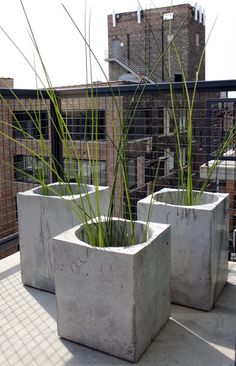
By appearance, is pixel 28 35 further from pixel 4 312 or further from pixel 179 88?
pixel 4 312

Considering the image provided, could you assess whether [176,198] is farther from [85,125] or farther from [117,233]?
[85,125]

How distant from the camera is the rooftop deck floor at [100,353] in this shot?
1567 millimetres

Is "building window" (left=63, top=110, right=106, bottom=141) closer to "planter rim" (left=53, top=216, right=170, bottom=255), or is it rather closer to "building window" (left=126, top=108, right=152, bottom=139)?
"building window" (left=126, top=108, right=152, bottom=139)

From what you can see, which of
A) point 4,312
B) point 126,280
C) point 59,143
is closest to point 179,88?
point 59,143

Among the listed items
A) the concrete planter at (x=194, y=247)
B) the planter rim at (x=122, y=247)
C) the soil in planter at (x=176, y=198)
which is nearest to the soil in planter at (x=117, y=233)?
the planter rim at (x=122, y=247)

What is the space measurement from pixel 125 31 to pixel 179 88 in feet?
61.4

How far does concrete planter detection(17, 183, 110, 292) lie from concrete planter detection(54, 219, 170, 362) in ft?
1.24

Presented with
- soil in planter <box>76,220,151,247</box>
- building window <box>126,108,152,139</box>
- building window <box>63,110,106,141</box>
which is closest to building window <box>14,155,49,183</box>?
building window <box>63,110,106,141</box>

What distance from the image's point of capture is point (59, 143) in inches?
119

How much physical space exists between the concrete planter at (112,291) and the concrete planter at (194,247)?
0.23 meters

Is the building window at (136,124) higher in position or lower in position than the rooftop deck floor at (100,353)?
higher

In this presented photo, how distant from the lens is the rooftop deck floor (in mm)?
1567

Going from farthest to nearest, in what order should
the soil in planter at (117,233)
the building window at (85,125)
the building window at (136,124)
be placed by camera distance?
the building window at (136,124), the building window at (85,125), the soil in planter at (117,233)

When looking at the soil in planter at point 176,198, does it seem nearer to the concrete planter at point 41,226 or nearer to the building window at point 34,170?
the concrete planter at point 41,226
